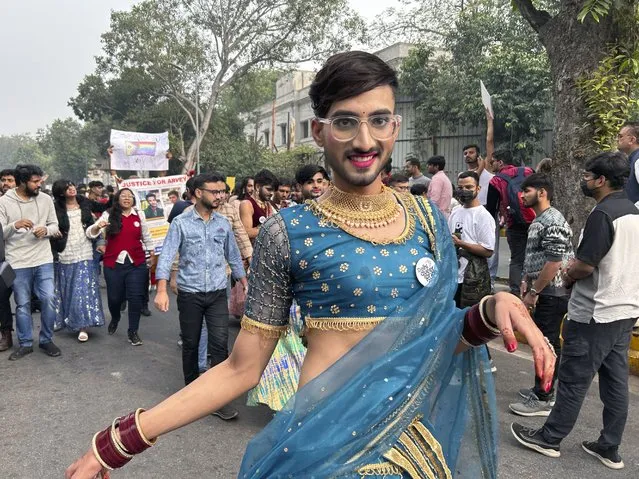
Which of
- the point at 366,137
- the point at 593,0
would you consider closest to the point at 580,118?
the point at 593,0

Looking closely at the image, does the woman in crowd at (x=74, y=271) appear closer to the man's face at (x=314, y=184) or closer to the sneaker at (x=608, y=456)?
the man's face at (x=314, y=184)

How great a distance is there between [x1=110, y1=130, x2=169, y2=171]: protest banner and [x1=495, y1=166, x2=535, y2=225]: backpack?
7.17 meters

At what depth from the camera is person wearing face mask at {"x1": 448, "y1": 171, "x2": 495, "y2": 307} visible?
4.45 m

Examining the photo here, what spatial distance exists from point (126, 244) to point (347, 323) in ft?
16.5

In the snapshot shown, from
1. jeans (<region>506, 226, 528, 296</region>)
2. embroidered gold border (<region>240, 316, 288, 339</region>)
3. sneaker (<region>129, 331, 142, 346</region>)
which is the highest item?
embroidered gold border (<region>240, 316, 288, 339</region>)

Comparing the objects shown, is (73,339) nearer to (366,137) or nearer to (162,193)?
(162,193)

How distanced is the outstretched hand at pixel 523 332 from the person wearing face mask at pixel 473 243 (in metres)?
3.36

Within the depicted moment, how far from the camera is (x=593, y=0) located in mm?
4828

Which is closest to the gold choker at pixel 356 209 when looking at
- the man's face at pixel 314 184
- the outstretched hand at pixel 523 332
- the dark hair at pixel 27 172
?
the outstretched hand at pixel 523 332

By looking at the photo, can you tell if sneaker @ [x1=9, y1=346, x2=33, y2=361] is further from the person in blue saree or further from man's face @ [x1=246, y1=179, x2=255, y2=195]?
the person in blue saree

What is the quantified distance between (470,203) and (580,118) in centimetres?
197

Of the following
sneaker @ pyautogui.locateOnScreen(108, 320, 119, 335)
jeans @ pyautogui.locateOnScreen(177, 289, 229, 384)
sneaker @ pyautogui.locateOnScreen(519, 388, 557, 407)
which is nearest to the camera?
sneaker @ pyautogui.locateOnScreen(519, 388, 557, 407)

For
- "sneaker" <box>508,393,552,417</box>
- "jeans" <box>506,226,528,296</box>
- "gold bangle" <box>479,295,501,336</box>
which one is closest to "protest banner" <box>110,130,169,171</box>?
"jeans" <box>506,226,528,296</box>

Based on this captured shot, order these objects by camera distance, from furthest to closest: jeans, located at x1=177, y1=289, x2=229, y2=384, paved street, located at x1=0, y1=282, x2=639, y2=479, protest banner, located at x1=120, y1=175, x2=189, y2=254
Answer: protest banner, located at x1=120, y1=175, x2=189, y2=254 < jeans, located at x1=177, y1=289, x2=229, y2=384 < paved street, located at x1=0, y1=282, x2=639, y2=479
